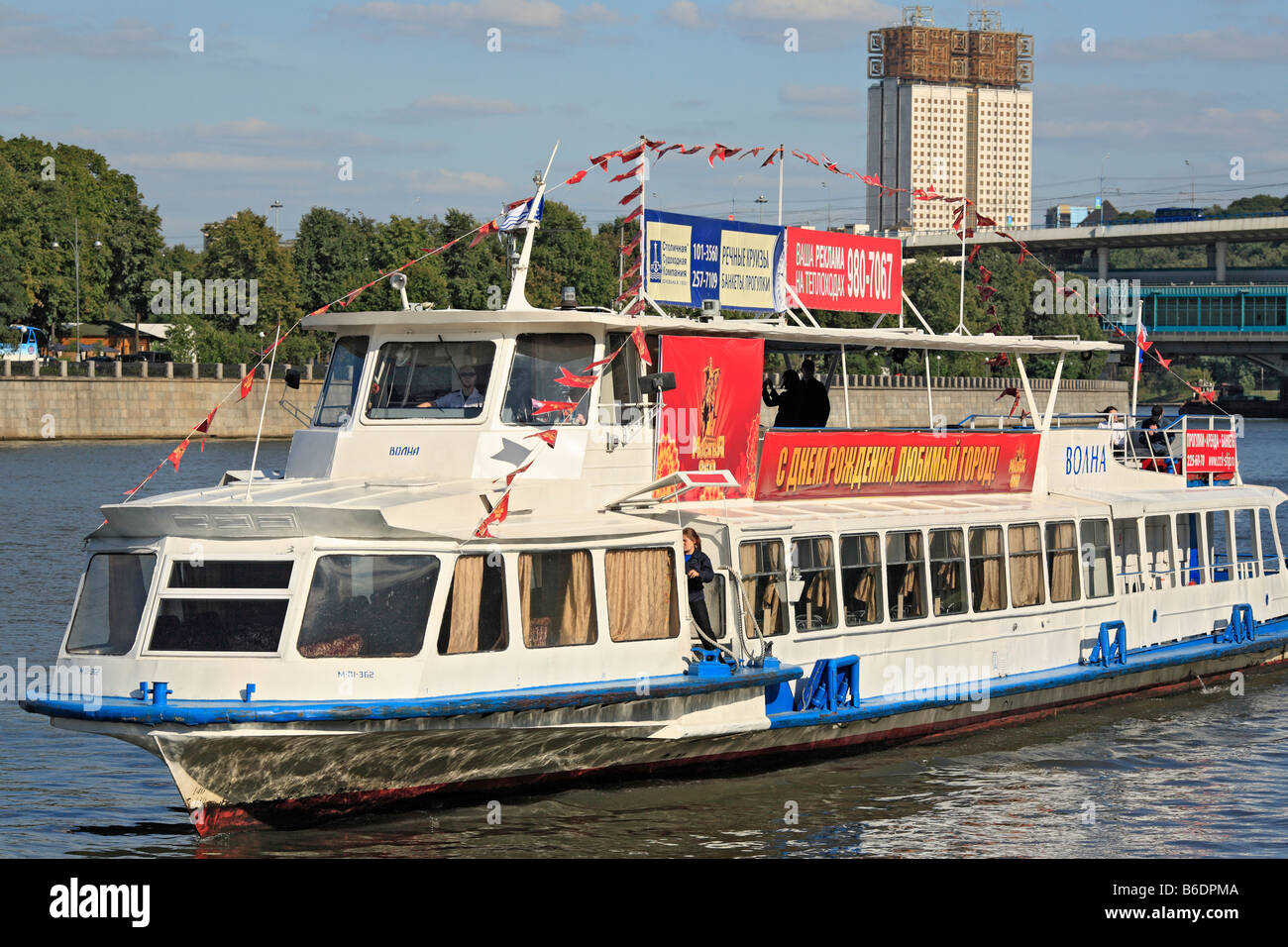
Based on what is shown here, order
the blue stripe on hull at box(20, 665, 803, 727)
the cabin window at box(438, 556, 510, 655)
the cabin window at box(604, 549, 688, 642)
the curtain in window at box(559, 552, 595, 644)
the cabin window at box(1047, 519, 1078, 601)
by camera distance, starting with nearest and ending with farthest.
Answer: the blue stripe on hull at box(20, 665, 803, 727)
the cabin window at box(438, 556, 510, 655)
the curtain in window at box(559, 552, 595, 644)
the cabin window at box(604, 549, 688, 642)
the cabin window at box(1047, 519, 1078, 601)

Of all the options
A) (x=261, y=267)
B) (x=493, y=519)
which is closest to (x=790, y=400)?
(x=493, y=519)

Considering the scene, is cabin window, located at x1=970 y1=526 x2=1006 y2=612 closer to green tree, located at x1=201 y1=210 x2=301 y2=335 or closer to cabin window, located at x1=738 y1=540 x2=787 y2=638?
cabin window, located at x1=738 y1=540 x2=787 y2=638

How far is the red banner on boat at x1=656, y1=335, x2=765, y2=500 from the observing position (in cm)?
1614

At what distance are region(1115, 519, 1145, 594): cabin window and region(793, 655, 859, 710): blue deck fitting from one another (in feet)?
18.1

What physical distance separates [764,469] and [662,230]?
269 centimetres

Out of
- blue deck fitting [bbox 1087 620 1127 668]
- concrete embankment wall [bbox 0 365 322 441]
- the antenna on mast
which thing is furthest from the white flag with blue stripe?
concrete embankment wall [bbox 0 365 322 441]

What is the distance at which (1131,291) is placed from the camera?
12438 centimetres

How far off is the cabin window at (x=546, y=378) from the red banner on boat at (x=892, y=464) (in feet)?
8.11

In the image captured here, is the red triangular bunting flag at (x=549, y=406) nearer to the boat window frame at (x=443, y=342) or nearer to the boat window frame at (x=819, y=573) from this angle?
the boat window frame at (x=443, y=342)

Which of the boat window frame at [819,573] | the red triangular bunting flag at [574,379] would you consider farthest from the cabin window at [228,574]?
the boat window frame at [819,573]

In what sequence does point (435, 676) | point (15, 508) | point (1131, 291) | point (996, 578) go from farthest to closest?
1. point (1131, 291)
2. point (15, 508)
3. point (996, 578)
4. point (435, 676)

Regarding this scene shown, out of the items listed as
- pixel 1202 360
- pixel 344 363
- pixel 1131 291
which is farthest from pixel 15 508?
pixel 1202 360

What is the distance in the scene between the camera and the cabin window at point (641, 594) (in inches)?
578
